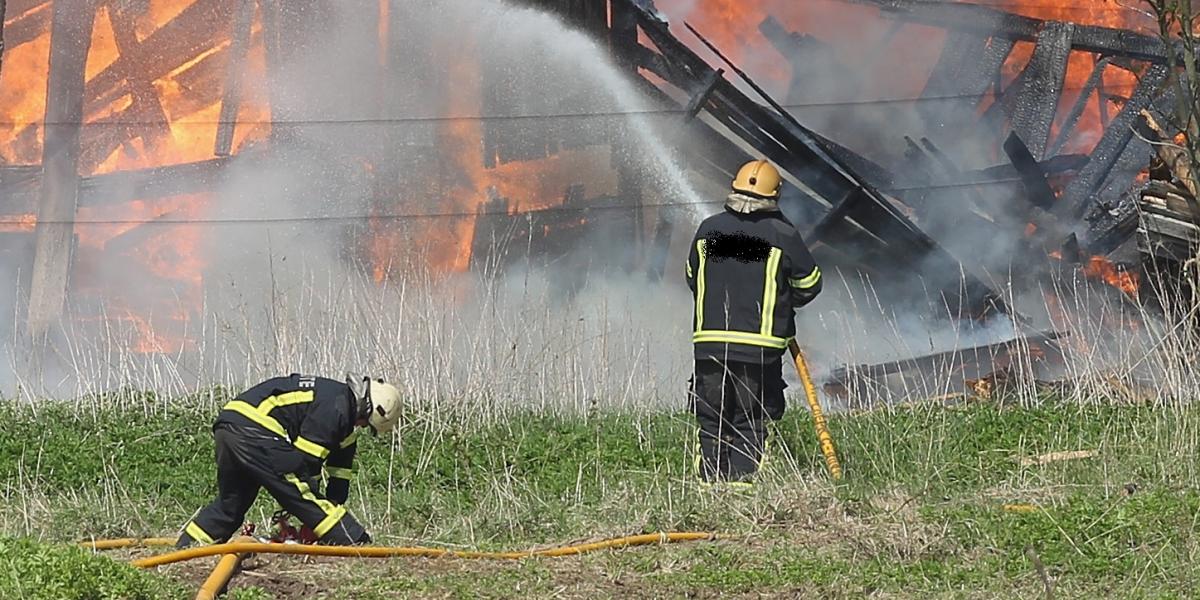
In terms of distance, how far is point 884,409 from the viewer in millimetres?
9398

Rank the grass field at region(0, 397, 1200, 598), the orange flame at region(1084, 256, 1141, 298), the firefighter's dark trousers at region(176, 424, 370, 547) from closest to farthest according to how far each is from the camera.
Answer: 1. the grass field at region(0, 397, 1200, 598)
2. the firefighter's dark trousers at region(176, 424, 370, 547)
3. the orange flame at region(1084, 256, 1141, 298)

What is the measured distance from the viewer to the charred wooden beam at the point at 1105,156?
16.2 meters

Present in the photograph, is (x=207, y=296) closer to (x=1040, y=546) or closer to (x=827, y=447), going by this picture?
(x=827, y=447)

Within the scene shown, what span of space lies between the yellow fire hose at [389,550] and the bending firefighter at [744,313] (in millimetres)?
1580

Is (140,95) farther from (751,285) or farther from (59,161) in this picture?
(751,285)

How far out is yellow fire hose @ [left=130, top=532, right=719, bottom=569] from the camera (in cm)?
572

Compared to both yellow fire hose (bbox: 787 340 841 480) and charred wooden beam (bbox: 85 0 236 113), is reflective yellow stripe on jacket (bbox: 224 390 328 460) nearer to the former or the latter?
yellow fire hose (bbox: 787 340 841 480)

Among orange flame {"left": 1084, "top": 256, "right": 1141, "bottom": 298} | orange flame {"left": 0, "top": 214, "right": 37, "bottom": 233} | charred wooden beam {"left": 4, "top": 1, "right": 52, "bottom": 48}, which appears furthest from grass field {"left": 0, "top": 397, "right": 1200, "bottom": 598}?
charred wooden beam {"left": 4, "top": 1, "right": 52, "bottom": 48}

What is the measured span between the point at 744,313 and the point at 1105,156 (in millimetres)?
9282

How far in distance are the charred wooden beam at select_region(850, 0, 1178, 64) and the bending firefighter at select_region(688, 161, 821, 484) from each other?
8.68 meters

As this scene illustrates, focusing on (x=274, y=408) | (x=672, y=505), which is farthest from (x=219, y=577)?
(x=672, y=505)

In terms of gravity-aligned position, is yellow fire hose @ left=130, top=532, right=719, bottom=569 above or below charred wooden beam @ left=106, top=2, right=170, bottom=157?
below

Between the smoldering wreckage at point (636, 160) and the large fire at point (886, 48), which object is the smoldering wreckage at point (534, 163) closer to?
the smoldering wreckage at point (636, 160)

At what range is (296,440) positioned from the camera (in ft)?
21.4
